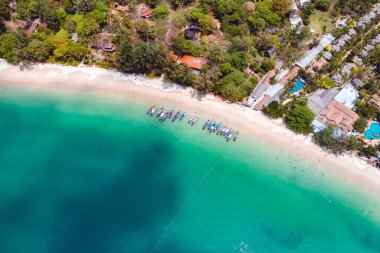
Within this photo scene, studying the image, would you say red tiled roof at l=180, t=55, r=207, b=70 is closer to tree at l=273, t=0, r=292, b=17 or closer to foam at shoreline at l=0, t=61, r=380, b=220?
foam at shoreline at l=0, t=61, r=380, b=220

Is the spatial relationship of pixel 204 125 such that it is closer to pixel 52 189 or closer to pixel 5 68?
pixel 52 189

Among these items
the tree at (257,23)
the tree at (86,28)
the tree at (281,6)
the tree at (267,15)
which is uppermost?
the tree at (281,6)

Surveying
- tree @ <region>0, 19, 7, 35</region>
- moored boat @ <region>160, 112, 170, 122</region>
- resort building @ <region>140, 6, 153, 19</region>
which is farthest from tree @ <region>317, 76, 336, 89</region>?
tree @ <region>0, 19, 7, 35</region>

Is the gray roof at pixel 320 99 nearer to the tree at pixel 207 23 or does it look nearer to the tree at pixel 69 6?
the tree at pixel 207 23

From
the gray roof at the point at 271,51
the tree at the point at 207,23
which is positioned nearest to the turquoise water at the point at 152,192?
the gray roof at the point at 271,51

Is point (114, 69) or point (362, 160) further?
point (114, 69)

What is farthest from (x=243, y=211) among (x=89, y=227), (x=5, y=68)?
(x=5, y=68)
